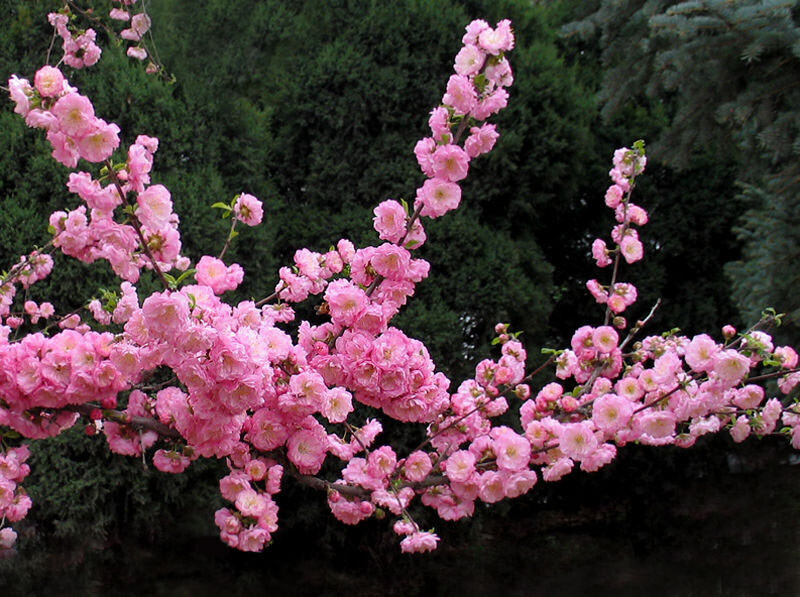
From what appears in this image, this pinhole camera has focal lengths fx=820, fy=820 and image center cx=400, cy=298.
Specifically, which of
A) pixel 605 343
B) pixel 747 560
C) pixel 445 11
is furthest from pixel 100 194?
pixel 747 560

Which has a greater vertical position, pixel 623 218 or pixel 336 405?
pixel 623 218

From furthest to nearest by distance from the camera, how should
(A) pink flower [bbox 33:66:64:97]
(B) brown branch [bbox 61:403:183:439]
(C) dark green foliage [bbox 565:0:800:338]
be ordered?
1. (C) dark green foliage [bbox 565:0:800:338]
2. (B) brown branch [bbox 61:403:183:439]
3. (A) pink flower [bbox 33:66:64:97]

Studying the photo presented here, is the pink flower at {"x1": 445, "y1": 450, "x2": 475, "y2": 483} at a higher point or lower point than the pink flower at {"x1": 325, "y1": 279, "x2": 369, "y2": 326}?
lower

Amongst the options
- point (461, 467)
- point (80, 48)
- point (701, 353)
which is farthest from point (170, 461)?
point (80, 48)

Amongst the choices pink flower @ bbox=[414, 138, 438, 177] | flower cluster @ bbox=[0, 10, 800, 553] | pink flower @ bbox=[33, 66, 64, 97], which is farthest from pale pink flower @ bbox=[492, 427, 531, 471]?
pink flower @ bbox=[33, 66, 64, 97]

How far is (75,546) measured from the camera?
3752 mm

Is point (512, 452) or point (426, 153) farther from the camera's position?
point (512, 452)

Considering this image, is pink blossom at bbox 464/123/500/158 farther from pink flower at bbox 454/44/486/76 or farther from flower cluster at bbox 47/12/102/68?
flower cluster at bbox 47/12/102/68

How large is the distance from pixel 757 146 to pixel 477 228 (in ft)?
4.42

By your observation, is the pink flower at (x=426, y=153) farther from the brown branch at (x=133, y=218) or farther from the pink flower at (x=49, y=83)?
A: the pink flower at (x=49, y=83)

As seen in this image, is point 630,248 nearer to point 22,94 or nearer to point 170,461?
point 170,461

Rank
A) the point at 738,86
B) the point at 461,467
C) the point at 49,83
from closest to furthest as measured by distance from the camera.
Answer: the point at 49,83 < the point at 461,467 < the point at 738,86

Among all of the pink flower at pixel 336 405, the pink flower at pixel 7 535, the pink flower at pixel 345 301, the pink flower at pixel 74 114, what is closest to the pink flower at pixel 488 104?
the pink flower at pixel 345 301

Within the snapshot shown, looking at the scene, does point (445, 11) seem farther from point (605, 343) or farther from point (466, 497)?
point (466, 497)
